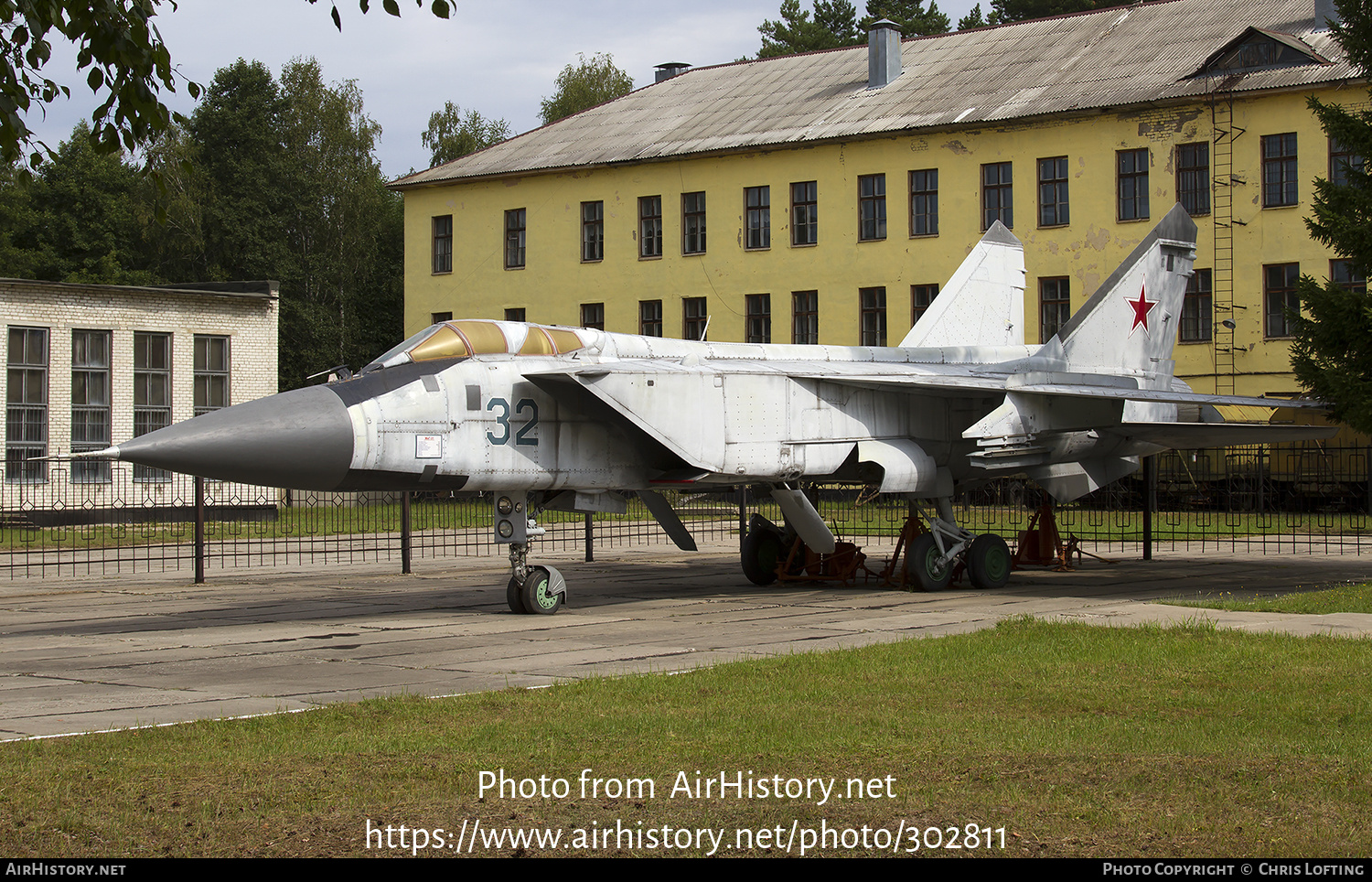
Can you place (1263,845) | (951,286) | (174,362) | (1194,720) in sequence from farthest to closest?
(174,362)
(951,286)
(1194,720)
(1263,845)

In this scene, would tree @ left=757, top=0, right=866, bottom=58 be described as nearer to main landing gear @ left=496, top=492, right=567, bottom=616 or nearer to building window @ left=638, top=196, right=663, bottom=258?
building window @ left=638, top=196, right=663, bottom=258

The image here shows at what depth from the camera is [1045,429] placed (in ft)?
50.2

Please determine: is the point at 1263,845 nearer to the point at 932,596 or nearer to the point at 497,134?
the point at 932,596

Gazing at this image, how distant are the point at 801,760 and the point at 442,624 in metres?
6.83

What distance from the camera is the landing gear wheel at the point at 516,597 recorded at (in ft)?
42.3

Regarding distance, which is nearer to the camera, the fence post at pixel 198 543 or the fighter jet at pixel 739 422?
the fighter jet at pixel 739 422

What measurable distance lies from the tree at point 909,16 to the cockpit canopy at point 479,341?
58.4 meters

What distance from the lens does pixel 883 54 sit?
41.8 m

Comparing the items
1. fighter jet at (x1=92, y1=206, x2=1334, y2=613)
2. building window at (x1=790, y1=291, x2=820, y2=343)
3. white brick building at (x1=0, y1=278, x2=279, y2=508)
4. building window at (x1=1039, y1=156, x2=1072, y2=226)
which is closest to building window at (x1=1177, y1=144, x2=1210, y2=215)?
building window at (x1=1039, y1=156, x2=1072, y2=226)

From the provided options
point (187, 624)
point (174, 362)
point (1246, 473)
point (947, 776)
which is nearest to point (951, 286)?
point (187, 624)

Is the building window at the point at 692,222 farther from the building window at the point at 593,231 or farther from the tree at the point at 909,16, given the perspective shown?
the tree at the point at 909,16

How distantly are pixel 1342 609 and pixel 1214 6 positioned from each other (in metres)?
31.6

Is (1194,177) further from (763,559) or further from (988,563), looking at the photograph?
(763,559)

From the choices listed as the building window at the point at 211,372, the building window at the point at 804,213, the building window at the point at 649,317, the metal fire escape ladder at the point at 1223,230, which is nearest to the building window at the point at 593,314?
the building window at the point at 649,317
